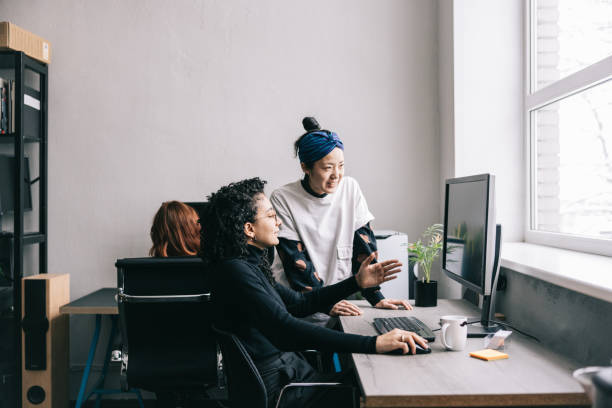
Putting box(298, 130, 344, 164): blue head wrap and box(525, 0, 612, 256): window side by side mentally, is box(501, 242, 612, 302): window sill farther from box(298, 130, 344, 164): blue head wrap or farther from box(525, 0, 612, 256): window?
box(298, 130, 344, 164): blue head wrap

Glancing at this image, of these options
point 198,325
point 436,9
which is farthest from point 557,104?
point 198,325

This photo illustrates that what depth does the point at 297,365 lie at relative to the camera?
1.61m

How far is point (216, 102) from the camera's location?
3.02 m

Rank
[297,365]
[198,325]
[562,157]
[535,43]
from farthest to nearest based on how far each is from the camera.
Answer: [535,43] → [562,157] → [198,325] → [297,365]

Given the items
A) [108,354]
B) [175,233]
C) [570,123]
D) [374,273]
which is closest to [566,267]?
[374,273]

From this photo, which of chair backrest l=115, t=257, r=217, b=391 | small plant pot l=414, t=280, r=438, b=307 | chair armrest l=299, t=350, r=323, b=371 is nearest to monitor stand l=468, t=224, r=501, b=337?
small plant pot l=414, t=280, r=438, b=307

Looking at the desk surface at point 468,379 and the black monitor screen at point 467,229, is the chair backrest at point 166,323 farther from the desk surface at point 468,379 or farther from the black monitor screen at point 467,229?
the black monitor screen at point 467,229

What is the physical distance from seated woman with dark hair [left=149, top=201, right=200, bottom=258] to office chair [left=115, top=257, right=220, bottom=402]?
0.40 m

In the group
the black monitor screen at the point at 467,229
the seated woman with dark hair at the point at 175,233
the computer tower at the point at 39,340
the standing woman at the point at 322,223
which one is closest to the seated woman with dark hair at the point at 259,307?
the black monitor screen at the point at 467,229

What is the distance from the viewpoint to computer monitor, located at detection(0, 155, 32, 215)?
2.80 meters

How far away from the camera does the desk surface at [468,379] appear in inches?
41.8

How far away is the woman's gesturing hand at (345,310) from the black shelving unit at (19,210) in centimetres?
180

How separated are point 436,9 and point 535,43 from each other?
2.08 ft

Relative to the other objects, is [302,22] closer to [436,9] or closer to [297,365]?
[436,9]
